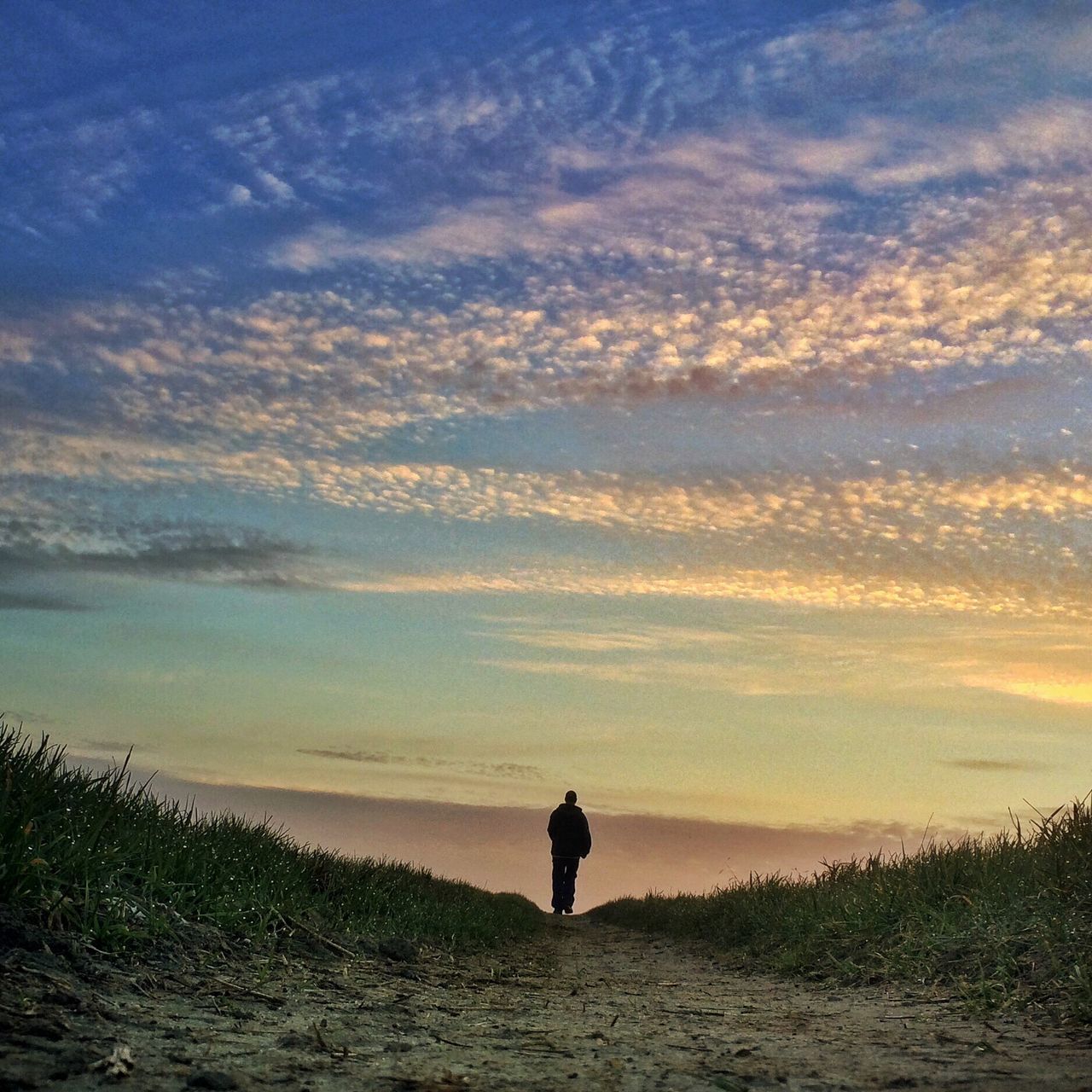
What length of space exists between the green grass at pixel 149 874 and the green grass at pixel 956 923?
117 inches

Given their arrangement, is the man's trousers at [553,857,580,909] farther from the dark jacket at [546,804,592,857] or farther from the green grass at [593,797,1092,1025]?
the green grass at [593,797,1092,1025]

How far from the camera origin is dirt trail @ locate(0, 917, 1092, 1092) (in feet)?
11.4

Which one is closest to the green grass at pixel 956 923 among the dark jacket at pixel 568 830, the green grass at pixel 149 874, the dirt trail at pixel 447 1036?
the dirt trail at pixel 447 1036

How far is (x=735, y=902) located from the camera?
11680mm

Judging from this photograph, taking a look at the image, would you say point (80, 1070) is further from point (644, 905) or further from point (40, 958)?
point (644, 905)

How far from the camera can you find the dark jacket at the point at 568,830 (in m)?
21.1

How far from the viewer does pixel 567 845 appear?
69.4ft

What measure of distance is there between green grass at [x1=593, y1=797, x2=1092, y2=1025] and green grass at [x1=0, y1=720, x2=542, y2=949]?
9.74 ft

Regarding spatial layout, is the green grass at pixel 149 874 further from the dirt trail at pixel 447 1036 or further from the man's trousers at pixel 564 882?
the man's trousers at pixel 564 882

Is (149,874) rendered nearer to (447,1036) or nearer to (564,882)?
(447,1036)

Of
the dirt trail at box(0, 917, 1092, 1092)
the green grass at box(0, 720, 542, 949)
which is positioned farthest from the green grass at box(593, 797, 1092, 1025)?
the green grass at box(0, 720, 542, 949)

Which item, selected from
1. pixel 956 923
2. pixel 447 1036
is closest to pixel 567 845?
pixel 956 923

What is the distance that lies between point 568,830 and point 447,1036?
673 inches

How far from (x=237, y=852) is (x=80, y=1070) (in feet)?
15.0
